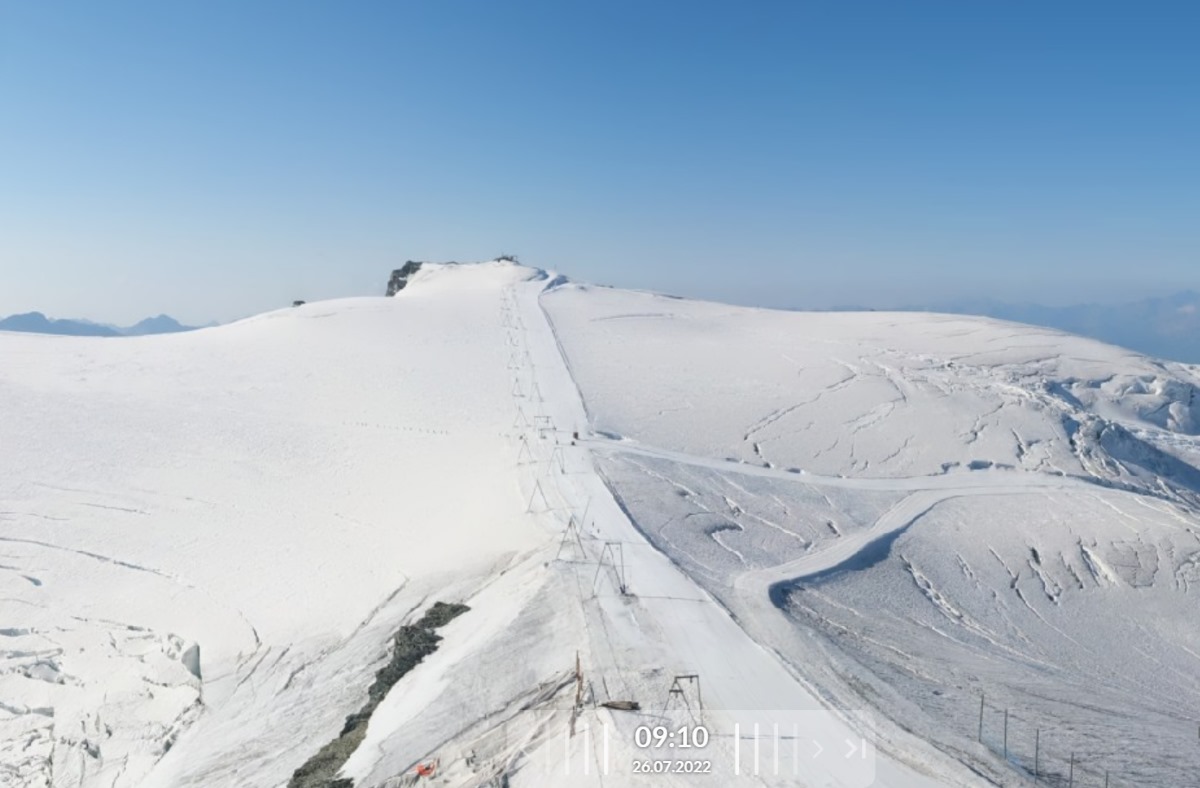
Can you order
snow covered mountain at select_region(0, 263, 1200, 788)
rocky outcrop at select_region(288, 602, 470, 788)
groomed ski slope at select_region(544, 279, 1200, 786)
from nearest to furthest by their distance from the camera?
rocky outcrop at select_region(288, 602, 470, 788), snow covered mountain at select_region(0, 263, 1200, 788), groomed ski slope at select_region(544, 279, 1200, 786)

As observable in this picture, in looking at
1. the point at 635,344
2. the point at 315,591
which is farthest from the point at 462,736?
the point at 635,344

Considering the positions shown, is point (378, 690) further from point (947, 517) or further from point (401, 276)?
point (401, 276)

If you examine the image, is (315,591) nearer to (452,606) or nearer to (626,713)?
(452,606)

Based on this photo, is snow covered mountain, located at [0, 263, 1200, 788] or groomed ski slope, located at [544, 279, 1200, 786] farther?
groomed ski slope, located at [544, 279, 1200, 786]

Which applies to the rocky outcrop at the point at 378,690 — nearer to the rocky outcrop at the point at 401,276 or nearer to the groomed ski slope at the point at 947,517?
the groomed ski slope at the point at 947,517
